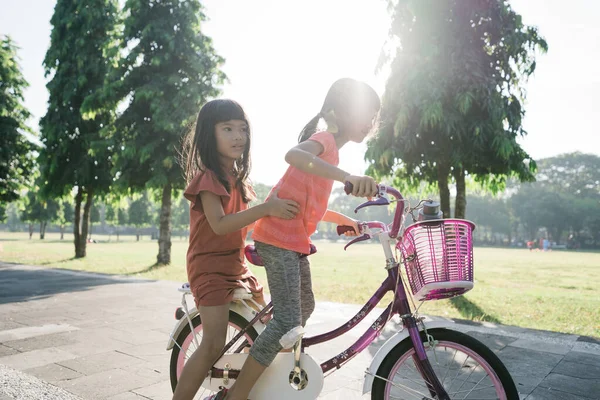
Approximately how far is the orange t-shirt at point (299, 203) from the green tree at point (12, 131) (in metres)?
20.5

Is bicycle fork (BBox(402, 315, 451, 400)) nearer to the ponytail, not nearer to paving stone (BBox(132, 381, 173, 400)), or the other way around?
the ponytail

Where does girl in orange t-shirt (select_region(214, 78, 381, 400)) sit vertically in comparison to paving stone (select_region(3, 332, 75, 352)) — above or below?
above

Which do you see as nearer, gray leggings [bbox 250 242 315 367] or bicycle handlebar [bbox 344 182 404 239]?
bicycle handlebar [bbox 344 182 404 239]

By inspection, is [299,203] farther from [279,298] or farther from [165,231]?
[165,231]

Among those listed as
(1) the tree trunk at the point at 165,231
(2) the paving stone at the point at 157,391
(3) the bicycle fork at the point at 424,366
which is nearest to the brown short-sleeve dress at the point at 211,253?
(3) the bicycle fork at the point at 424,366

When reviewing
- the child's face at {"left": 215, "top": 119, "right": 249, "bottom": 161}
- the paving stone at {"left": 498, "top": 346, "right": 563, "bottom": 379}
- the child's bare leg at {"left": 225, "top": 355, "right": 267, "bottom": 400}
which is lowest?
the paving stone at {"left": 498, "top": 346, "right": 563, "bottom": 379}

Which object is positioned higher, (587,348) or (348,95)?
(348,95)

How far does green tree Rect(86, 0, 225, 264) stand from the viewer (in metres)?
14.7

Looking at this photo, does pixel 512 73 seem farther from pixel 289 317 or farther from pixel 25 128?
pixel 25 128

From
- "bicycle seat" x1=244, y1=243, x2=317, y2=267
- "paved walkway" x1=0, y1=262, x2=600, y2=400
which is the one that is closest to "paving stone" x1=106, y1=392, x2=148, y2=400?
"paved walkway" x1=0, y1=262, x2=600, y2=400

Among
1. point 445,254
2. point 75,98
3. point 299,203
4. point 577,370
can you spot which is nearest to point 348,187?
point 299,203

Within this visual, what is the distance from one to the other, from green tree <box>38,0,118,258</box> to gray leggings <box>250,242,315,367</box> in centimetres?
1683

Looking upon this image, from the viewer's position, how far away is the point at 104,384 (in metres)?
3.53

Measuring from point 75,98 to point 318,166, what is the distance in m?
18.5
